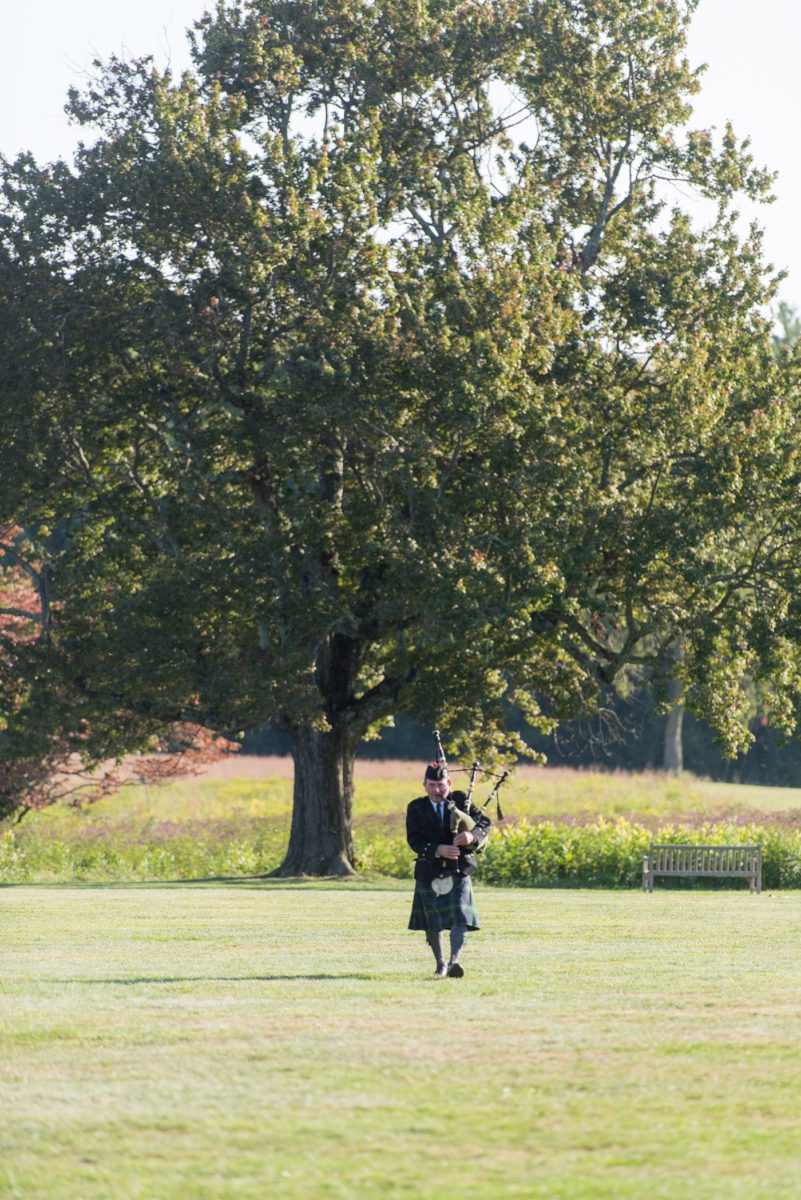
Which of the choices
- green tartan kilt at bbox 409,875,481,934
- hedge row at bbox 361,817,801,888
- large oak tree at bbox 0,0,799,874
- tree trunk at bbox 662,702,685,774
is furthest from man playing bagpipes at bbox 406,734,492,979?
tree trunk at bbox 662,702,685,774

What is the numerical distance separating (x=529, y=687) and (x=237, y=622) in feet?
18.8

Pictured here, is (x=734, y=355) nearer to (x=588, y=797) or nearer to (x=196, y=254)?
(x=196, y=254)

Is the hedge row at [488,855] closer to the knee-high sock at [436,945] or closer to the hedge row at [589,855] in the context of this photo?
the hedge row at [589,855]

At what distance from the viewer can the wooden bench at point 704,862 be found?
28125 millimetres

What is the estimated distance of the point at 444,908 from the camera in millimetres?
13602

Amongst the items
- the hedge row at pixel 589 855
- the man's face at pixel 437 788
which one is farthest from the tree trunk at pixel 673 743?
the man's face at pixel 437 788

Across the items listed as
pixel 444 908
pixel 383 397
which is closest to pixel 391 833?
pixel 383 397

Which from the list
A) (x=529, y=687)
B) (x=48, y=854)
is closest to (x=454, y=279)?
(x=529, y=687)

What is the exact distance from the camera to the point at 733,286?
30.5 m

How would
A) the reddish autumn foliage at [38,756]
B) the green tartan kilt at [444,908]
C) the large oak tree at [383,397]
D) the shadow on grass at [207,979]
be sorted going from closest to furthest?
the shadow on grass at [207,979], the green tartan kilt at [444,908], the large oak tree at [383,397], the reddish autumn foliage at [38,756]

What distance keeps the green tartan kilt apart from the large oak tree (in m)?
12.4

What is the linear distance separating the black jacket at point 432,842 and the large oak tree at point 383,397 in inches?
485

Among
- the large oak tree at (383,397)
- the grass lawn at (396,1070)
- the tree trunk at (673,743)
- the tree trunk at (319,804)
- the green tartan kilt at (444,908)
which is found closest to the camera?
the grass lawn at (396,1070)

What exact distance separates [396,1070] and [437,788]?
15.9ft
